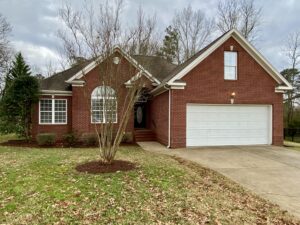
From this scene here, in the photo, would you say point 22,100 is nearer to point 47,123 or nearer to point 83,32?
point 47,123

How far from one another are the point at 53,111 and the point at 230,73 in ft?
35.3

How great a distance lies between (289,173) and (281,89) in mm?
7621

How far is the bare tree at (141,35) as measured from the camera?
834 cm

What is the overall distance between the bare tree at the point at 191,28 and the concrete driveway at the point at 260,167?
62.2ft

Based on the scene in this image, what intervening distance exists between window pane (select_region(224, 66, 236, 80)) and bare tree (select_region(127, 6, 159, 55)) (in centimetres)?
707

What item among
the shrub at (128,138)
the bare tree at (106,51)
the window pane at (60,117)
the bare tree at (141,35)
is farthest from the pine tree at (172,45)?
the bare tree at (106,51)

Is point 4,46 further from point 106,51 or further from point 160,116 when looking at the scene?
point 106,51

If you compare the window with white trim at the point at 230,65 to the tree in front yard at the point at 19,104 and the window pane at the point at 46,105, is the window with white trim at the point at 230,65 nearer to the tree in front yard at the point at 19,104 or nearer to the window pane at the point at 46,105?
the window pane at the point at 46,105

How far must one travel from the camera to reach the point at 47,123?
1683 cm

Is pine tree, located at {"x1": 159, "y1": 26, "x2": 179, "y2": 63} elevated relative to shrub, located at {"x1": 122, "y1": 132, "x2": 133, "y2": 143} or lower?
elevated

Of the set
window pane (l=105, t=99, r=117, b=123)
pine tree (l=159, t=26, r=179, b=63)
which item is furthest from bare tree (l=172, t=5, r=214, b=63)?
window pane (l=105, t=99, r=117, b=123)

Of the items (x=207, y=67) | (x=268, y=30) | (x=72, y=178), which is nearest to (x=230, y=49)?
(x=207, y=67)

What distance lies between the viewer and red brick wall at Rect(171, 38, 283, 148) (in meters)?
13.9

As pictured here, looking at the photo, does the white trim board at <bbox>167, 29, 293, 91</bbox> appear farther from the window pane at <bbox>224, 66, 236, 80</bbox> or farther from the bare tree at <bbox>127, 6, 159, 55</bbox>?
the bare tree at <bbox>127, 6, 159, 55</bbox>
